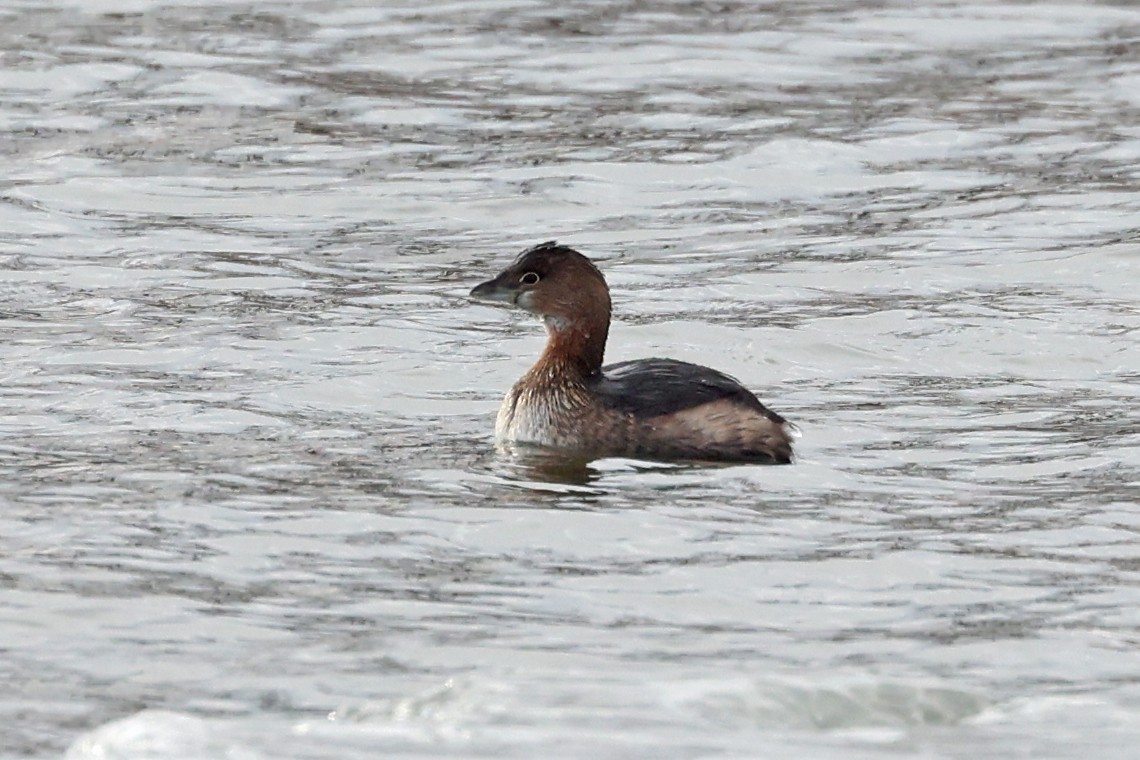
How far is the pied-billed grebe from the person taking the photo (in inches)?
370

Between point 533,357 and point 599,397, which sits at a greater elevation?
point 599,397

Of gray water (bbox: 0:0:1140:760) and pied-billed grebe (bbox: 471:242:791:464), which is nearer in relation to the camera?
gray water (bbox: 0:0:1140:760)

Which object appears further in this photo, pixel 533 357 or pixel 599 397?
pixel 533 357

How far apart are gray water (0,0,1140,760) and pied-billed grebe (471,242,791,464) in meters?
0.28

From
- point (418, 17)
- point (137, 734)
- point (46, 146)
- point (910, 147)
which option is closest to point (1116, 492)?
point (137, 734)

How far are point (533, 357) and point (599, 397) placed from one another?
6.56 ft

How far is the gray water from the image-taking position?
21.2 ft

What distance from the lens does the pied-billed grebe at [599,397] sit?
30.8 ft

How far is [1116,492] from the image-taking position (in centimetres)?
865

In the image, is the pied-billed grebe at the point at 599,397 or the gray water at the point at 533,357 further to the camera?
the pied-billed grebe at the point at 599,397

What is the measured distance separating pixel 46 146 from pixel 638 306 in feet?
17.9

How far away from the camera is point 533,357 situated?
11.7 metres

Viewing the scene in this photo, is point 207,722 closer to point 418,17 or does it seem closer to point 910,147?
point 910,147

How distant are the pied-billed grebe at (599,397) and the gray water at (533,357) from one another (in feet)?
0.91
